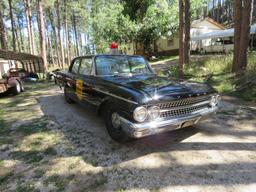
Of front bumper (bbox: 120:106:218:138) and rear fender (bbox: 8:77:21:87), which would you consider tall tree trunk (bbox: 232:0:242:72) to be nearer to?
front bumper (bbox: 120:106:218:138)

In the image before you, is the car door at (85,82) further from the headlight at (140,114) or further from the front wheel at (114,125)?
the headlight at (140,114)

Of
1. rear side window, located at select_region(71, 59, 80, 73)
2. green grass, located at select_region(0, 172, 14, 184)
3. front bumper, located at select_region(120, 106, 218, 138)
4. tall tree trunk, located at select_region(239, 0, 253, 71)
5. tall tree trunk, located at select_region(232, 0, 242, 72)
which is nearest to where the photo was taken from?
green grass, located at select_region(0, 172, 14, 184)

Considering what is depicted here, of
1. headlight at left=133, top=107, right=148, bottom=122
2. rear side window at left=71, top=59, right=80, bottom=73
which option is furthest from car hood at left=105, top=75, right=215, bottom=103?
rear side window at left=71, top=59, right=80, bottom=73

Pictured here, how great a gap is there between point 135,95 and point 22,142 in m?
2.45

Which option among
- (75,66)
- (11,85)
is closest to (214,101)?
(75,66)

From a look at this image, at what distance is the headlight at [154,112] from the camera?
3326 millimetres

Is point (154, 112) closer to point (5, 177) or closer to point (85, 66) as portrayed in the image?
point (5, 177)

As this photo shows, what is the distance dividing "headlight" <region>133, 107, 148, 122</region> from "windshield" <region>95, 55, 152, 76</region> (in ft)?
5.74

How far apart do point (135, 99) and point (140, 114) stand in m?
0.23

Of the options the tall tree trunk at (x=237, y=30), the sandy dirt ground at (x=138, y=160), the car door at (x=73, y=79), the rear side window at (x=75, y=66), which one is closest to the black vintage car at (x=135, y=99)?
the sandy dirt ground at (x=138, y=160)

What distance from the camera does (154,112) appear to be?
335 centimetres

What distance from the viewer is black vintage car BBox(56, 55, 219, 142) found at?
329 centimetres

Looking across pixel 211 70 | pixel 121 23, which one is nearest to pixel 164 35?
pixel 121 23

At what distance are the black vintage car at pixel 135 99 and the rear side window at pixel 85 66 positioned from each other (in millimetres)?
29
